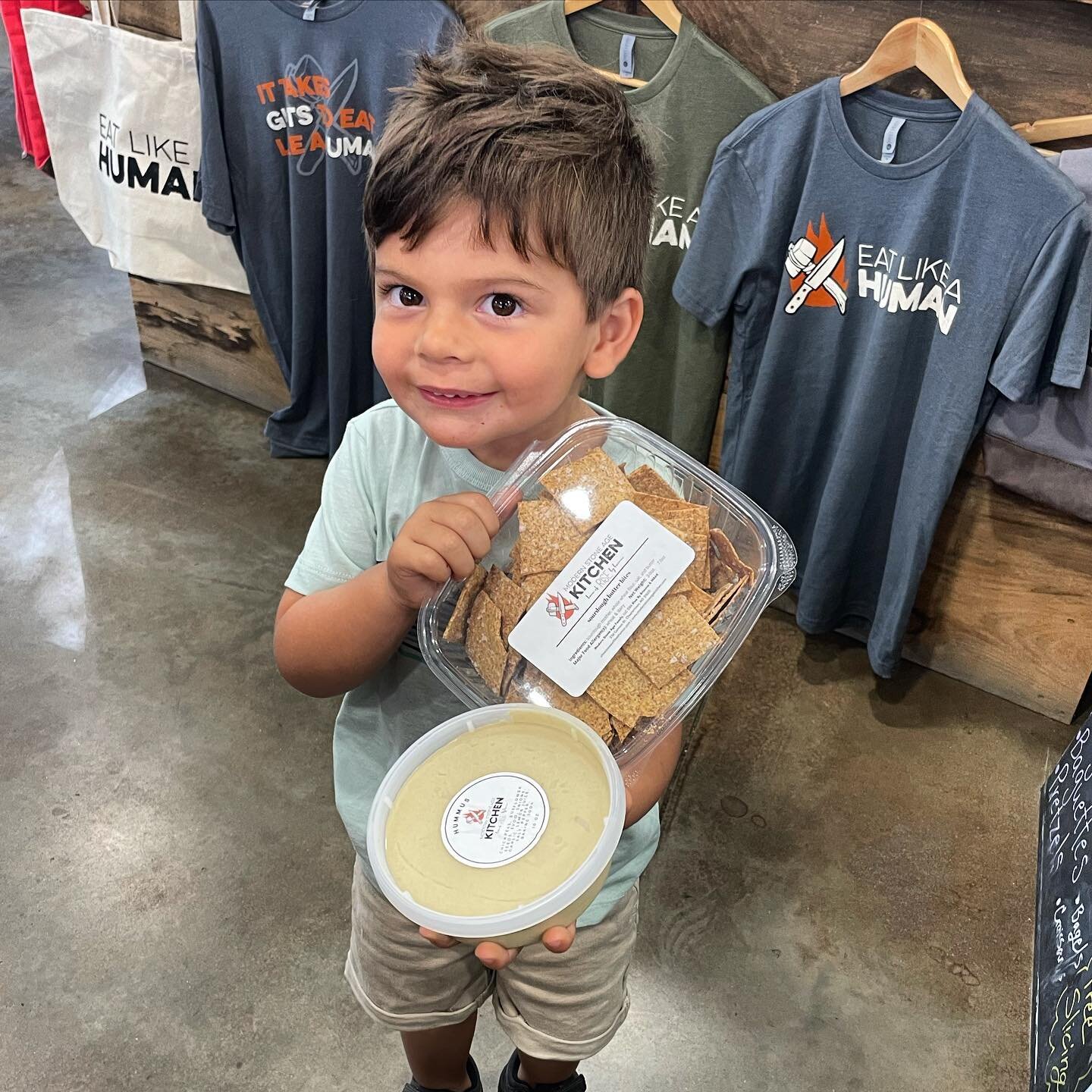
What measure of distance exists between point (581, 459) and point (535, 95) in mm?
340

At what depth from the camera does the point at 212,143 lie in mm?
2350

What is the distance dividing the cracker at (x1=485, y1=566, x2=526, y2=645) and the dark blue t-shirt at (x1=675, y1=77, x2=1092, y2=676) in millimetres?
1208

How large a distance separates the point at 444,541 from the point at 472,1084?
40.2 inches

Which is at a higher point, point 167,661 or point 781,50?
point 781,50

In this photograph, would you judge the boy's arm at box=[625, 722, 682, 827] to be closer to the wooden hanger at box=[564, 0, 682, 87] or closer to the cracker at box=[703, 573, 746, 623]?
the cracker at box=[703, 573, 746, 623]

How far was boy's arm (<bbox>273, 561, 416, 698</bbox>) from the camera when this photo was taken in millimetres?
966

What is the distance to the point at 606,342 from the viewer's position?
100 cm

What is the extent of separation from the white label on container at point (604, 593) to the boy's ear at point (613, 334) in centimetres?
20

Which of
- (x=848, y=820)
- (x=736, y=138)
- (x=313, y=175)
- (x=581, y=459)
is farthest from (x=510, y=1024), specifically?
(x=313, y=175)

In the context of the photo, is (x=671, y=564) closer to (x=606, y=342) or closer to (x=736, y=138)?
(x=606, y=342)

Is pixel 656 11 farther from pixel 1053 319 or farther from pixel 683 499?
pixel 683 499

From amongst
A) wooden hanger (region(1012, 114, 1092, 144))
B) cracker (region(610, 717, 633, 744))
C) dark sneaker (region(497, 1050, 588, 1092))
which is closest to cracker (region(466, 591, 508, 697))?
cracker (region(610, 717, 633, 744))

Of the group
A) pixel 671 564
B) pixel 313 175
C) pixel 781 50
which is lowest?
pixel 313 175

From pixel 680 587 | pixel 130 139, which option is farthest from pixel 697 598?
pixel 130 139
